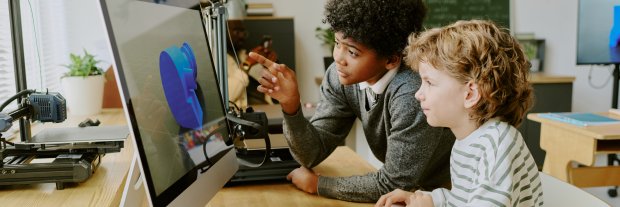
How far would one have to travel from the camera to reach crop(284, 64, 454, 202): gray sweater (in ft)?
4.05

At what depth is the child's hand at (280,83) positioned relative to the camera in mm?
1252

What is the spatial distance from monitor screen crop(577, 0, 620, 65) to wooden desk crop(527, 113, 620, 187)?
0.64m

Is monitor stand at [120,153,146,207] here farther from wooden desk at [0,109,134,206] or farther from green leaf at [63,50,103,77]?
green leaf at [63,50,103,77]

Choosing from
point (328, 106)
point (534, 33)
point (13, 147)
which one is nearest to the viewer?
point (13, 147)

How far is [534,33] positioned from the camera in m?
4.68

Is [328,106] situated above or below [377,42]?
below

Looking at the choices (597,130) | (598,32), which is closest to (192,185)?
(597,130)

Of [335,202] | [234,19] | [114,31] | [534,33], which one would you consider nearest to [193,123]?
[114,31]

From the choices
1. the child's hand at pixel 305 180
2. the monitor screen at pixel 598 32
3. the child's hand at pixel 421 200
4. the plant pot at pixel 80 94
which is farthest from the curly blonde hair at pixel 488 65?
the monitor screen at pixel 598 32

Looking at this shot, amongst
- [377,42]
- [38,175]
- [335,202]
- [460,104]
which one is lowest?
[335,202]

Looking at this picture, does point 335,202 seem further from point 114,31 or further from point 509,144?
point 114,31

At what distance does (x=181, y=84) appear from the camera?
967 millimetres

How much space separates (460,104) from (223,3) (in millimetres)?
710

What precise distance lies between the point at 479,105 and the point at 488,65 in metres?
0.08
